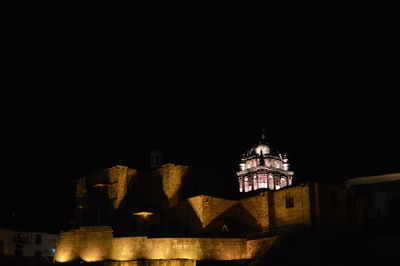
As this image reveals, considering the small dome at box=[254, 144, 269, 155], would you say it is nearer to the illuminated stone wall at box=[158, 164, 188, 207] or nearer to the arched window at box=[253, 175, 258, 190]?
the arched window at box=[253, 175, 258, 190]

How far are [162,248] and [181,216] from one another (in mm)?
6023

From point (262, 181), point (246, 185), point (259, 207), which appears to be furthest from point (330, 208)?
point (246, 185)

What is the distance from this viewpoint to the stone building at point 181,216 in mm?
40875

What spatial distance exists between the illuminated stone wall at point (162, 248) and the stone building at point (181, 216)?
75 mm

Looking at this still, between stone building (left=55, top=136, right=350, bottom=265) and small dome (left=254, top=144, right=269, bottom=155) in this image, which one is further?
small dome (left=254, top=144, right=269, bottom=155)

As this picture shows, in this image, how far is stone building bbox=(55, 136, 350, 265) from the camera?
134 feet

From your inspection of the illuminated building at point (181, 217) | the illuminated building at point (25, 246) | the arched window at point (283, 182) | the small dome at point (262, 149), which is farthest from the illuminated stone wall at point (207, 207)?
the small dome at point (262, 149)

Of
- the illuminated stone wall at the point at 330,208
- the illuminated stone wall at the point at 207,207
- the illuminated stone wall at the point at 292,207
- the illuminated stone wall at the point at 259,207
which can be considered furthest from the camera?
the illuminated stone wall at the point at 259,207

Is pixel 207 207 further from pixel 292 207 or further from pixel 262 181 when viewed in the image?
pixel 262 181

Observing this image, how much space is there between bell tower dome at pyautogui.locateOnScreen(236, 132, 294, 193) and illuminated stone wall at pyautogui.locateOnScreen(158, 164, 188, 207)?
78.8 feet

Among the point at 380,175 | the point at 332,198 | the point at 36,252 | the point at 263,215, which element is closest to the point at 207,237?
the point at 263,215

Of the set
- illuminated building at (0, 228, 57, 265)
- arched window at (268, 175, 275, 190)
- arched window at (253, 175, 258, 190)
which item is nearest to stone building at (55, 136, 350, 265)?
illuminated building at (0, 228, 57, 265)

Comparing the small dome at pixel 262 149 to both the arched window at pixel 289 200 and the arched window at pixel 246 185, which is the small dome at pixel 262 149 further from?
the arched window at pixel 289 200

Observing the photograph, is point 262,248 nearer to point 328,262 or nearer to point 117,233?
point 328,262
